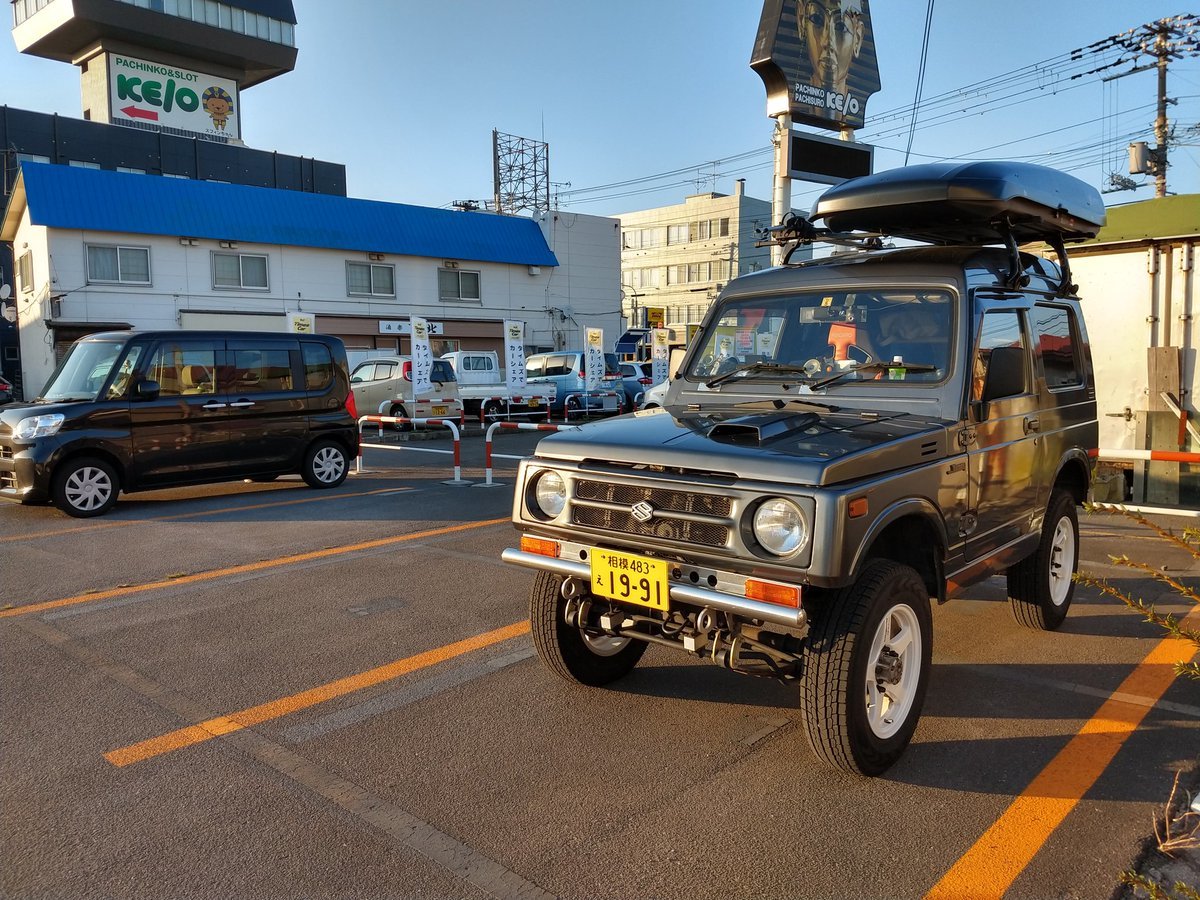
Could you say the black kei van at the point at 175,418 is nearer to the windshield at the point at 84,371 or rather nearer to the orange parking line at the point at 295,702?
the windshield at the point at 84,371

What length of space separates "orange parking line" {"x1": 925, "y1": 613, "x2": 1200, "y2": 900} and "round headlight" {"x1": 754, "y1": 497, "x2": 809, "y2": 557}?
117cm

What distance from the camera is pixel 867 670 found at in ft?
11.0

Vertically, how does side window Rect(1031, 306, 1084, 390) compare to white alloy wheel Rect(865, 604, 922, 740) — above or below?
above

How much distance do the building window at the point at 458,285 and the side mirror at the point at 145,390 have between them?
2378 centimetres

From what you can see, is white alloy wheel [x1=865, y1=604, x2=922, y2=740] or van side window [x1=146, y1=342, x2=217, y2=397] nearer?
white alloy wheel [x1=865, y1=604, x2=922, y2=740]

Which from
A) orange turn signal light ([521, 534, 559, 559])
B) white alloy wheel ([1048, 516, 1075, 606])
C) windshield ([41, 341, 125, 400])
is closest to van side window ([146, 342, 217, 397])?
windshield ([41, 341, 125, 400])

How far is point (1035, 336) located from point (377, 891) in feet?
14.3

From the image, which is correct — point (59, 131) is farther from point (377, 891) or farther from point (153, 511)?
point (377, 891)

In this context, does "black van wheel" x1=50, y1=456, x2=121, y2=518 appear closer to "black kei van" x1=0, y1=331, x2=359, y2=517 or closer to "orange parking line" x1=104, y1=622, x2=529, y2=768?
"black kei van" x1=0, y1=331, x2=359, y2=517

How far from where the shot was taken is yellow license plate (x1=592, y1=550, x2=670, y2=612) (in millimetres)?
3473

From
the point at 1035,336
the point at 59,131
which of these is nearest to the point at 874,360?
the point at 1035,336

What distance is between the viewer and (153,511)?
9.73m

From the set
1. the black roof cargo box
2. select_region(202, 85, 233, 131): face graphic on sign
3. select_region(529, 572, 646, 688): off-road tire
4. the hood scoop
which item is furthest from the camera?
select_region(202, 85, 233, 131): face graphic on sign

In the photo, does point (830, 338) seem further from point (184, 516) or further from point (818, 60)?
point (818, 60)
